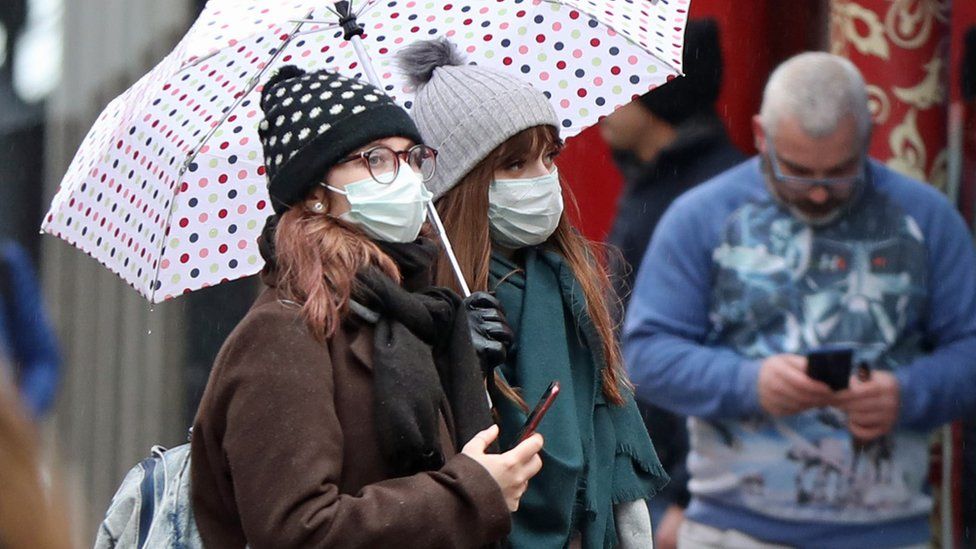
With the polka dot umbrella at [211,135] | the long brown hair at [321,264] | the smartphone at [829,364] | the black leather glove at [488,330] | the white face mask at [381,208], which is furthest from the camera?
→ the smartphone at [829,364]

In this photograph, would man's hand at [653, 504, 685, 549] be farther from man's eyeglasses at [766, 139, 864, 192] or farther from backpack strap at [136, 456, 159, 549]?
backpack strap at [136, 456, 159, 549]

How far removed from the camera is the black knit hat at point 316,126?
291 cm

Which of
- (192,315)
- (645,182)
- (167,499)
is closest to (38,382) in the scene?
(192,315)

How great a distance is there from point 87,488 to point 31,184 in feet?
3.75

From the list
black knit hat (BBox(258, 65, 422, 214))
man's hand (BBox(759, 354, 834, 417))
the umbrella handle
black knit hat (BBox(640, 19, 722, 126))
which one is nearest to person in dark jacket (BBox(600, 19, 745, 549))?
black knit hat (BBox(640, 19, 722, 126))

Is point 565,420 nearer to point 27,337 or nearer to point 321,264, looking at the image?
point 321,264

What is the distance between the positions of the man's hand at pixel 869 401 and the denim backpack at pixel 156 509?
236 cm

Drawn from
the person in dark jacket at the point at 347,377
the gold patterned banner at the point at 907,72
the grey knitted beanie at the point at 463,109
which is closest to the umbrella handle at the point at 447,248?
the grey knitted beanie at the point at 463,109

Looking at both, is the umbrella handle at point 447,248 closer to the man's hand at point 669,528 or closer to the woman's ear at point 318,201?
the woman's ear at point 318,201

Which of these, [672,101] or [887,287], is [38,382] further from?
[887,287]

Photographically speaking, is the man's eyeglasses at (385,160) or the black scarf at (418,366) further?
the man's eyeglasses at (385,160)

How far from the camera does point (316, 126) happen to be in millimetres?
2922

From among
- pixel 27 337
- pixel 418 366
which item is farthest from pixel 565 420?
pixel 27 337

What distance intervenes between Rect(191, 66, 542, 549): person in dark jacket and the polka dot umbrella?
1.20ft
